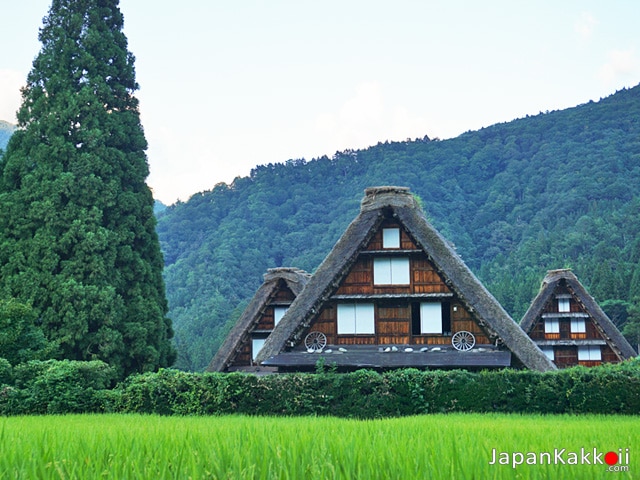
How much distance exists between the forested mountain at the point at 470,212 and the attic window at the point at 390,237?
3780cm

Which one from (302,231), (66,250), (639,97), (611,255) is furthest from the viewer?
(639,97)

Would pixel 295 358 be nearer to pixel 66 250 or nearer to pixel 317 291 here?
pixel 317 291

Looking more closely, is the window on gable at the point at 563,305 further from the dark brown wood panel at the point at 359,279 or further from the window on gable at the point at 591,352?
the dark brown wood panel at the point at 359,279

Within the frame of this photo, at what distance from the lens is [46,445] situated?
19.0 ft

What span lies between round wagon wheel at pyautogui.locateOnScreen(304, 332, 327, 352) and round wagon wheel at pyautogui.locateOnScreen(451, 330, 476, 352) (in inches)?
162

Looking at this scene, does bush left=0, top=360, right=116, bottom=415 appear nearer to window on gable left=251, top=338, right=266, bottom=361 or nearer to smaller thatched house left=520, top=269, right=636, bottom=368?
window on gable left=251, top=338, right=266, bottom=361

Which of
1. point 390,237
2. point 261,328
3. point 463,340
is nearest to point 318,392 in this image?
point 463,340

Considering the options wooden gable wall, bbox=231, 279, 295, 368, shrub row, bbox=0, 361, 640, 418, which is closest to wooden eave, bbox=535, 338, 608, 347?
wooden gable wall, bbox=231, 279, 295, 368

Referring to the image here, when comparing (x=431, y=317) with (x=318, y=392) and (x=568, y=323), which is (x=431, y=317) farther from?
(x=568, y=323)

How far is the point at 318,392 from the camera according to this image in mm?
19984

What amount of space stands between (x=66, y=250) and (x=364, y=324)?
11.0m

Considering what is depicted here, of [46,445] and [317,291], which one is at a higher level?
[317,291]

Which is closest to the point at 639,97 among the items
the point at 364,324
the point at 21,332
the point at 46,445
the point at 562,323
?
the point at 562,323

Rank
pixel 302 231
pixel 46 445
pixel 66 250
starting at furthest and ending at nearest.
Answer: pixel 302 231 < pixel 66 250 < pixel 46 445
